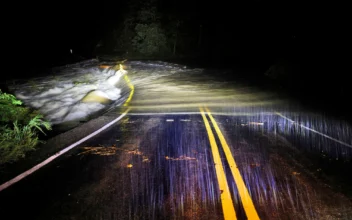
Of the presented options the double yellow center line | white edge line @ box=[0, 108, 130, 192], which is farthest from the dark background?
white edge line @ box=[0, 108, 130, 192]

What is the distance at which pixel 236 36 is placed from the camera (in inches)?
1939

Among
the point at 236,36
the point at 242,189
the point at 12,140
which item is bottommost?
the point at 242,189

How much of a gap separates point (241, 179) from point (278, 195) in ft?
2.47

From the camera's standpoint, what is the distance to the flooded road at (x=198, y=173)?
4.37 metres

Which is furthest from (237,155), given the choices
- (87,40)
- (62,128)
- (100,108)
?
(87,40)

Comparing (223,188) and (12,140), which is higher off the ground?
(12,140)

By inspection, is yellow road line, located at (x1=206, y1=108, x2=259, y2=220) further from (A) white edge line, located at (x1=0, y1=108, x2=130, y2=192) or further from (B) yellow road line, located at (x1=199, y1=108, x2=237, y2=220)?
(A) white edge line, located at (x1=0, y1=108, x2=130, y2=192)

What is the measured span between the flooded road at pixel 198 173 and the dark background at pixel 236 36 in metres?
5.35

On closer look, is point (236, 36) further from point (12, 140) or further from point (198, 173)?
point (198, 173)

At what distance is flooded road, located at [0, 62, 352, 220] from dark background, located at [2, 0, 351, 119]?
17.6 feet

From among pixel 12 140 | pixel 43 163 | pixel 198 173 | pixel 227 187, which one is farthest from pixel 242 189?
pixel 12 140

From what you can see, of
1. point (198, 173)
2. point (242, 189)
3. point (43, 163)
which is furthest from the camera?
point (43, 163)

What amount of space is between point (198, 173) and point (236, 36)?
47052 mm

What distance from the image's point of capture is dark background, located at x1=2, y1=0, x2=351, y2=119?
1661cm
